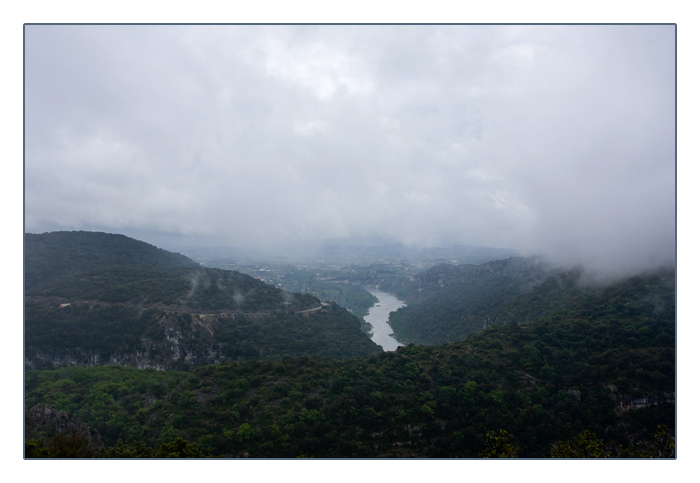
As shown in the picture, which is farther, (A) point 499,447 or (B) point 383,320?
(B) point 383,320

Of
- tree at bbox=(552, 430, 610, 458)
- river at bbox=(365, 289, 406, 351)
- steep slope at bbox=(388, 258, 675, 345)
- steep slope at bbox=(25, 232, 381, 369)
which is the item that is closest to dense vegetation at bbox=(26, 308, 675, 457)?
tree at bbox=(552, 430, 610, 458)

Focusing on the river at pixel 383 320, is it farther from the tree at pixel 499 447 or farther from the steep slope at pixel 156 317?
the tree at pixel 499 447

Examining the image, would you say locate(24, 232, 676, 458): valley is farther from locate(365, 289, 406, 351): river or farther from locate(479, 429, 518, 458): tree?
locate(365, 289, 406, 351): river

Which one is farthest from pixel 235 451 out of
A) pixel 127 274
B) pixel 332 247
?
pixel 332 247

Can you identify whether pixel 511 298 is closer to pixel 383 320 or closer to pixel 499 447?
pixel 383 320

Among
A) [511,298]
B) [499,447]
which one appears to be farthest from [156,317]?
[511,298]

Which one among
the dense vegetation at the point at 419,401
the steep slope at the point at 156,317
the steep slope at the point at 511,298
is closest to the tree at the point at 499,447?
the dense vegetation at the point at 419,401
